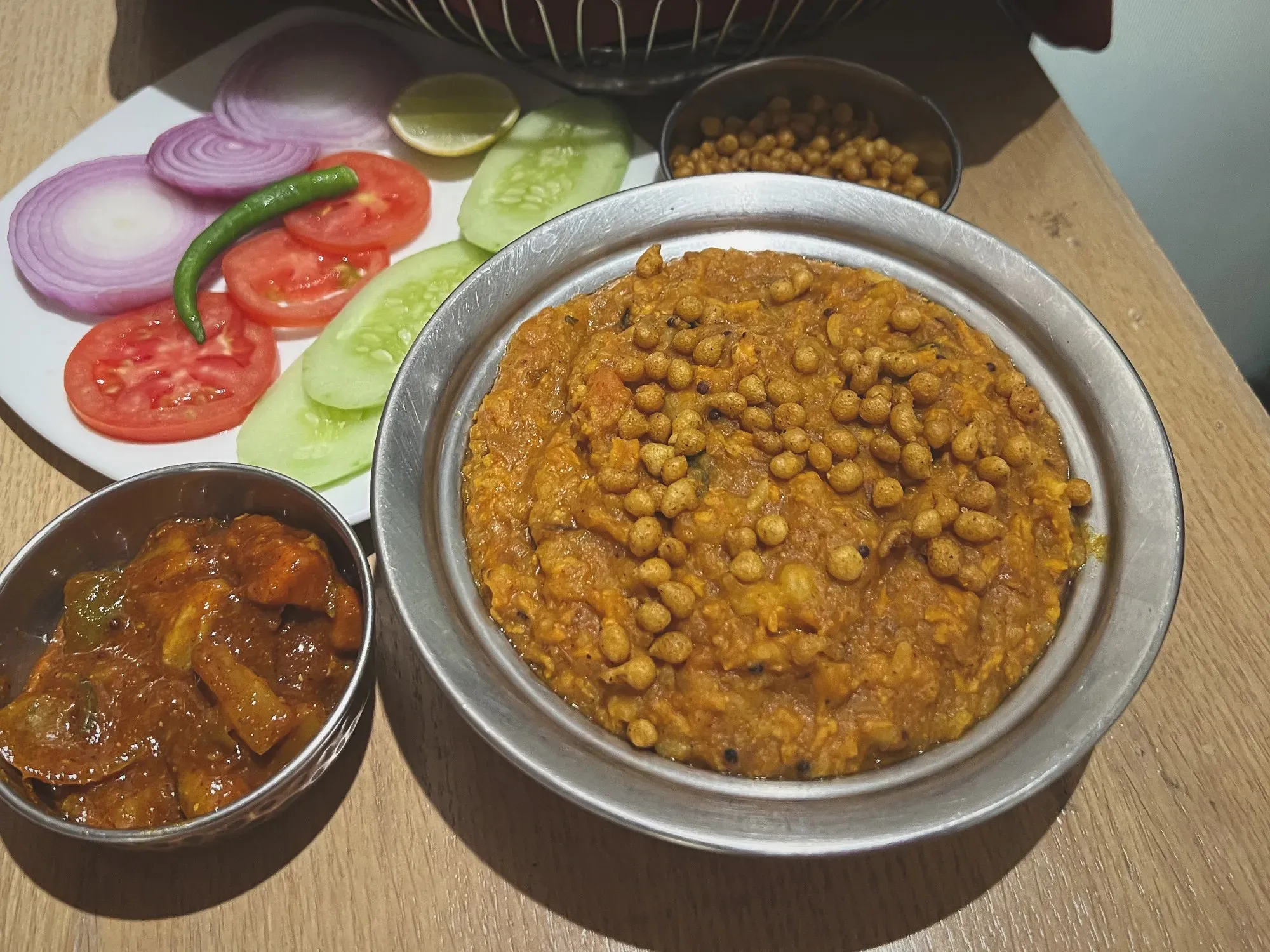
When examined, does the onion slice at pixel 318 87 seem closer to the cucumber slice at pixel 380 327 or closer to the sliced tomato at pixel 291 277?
the sliced tomato at pixel 291 277

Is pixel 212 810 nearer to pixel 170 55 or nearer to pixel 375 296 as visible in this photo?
pixel 375 296

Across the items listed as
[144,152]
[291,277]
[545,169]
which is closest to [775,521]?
[545,169]

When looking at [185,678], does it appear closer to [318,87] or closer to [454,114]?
[454,114]

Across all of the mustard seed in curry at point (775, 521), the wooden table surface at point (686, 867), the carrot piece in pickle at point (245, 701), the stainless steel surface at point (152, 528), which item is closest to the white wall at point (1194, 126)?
the wooden table surface at point (686, 867)

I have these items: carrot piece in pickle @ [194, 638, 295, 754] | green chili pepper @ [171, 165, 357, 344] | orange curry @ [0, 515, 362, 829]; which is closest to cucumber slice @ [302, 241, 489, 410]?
green chili pepper @ [171, 165, 357, 344]

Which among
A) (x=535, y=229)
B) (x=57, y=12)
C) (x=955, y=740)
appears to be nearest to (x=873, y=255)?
(x=535, y=229)

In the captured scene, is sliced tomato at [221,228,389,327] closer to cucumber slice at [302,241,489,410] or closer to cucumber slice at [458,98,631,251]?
cucumber slice at [302,241,489,410]
